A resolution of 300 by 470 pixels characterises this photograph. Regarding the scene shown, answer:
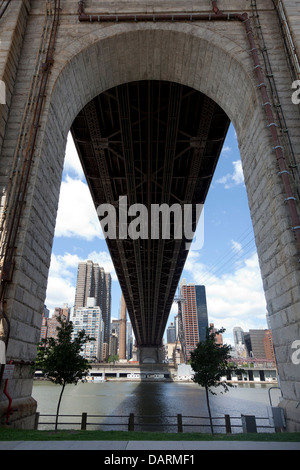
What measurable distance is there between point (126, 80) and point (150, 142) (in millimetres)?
6331

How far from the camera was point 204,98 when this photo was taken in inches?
612

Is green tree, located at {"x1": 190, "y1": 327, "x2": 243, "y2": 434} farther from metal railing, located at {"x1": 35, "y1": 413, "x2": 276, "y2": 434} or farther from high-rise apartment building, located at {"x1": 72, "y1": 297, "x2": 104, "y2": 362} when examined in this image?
high-rise apartment building, located at {"x1": 72, "y1": 297, "x2": 104, "y2": 362}

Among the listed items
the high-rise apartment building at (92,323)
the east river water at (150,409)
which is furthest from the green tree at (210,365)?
the high-rise apartment building at (92,323)

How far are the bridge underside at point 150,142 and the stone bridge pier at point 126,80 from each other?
11.7 feet

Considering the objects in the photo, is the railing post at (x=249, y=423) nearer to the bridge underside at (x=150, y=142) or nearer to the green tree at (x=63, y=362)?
the green tree at (x=63, y=362)

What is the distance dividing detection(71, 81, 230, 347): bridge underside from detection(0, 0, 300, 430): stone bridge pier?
3.56m

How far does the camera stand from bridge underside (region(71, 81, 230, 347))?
53.0ft

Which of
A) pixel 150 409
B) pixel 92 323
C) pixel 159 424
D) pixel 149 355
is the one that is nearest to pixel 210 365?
pixel 159 424

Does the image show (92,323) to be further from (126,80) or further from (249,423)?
(126,80)

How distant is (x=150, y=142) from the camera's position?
18984 mm
